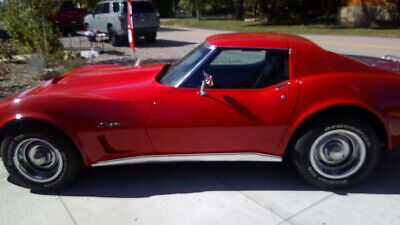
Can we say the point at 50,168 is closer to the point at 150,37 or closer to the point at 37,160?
the point at 37,160

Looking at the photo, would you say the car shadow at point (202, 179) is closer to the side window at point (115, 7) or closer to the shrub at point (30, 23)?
the shrub at point (30, 23)

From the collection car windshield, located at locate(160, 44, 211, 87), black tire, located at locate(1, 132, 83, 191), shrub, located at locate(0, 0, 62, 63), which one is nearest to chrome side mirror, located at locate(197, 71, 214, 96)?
car windshield, located at locate(160, 44, 211, 87)

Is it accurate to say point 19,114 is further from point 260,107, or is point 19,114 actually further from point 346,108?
point 346,108

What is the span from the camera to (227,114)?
2.94 metres

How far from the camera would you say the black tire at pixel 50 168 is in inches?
117

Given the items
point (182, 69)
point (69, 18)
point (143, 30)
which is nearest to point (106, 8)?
point (143, 30)

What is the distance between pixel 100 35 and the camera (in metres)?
12.5

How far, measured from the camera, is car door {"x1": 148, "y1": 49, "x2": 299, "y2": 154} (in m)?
2.94

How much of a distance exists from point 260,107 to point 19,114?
2.10 m

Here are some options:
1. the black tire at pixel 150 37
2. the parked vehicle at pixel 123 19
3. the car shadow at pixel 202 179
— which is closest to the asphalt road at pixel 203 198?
the car shadow at pixel 202 179

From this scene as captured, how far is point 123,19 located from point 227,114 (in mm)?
11216

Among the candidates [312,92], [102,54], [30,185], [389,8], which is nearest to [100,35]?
[102,54]

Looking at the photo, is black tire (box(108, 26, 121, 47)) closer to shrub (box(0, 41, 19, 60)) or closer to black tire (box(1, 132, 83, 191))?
shrub (box(0, 41, 19, 60))

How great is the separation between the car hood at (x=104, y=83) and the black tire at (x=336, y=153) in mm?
1376
